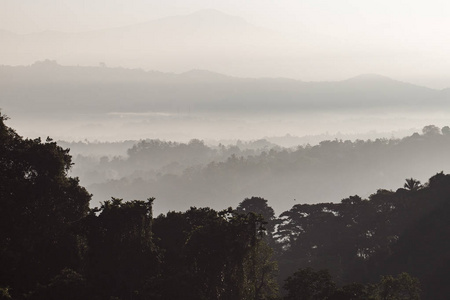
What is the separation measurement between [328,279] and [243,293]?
265 inches

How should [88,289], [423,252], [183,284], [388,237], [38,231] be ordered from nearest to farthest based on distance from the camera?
[88,289] → [183,284] → [38,231] → [423,252] → [388,237]

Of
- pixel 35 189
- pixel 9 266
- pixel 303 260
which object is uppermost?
pixel 35 189

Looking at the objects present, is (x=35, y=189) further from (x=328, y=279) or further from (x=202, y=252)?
(x=328, y=279)

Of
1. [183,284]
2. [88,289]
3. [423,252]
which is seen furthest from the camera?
[423,252]

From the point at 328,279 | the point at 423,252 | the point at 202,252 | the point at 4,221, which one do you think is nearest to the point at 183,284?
the point at 202,252

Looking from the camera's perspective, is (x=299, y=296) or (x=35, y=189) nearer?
(x=299, y=296)

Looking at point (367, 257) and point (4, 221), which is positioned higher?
point (4, 221)

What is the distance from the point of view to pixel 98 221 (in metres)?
49.1

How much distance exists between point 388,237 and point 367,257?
169 inches

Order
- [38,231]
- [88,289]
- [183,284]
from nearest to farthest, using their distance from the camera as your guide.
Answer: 1. [88,289]
2. [183,284]
3. [38,231]

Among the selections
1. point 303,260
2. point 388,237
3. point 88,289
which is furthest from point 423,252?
point 88,289

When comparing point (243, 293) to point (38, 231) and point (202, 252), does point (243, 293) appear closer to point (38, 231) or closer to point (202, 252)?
point (202, 252)

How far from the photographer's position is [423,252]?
74.9 metres

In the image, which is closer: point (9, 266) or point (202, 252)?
point (9, 266)
